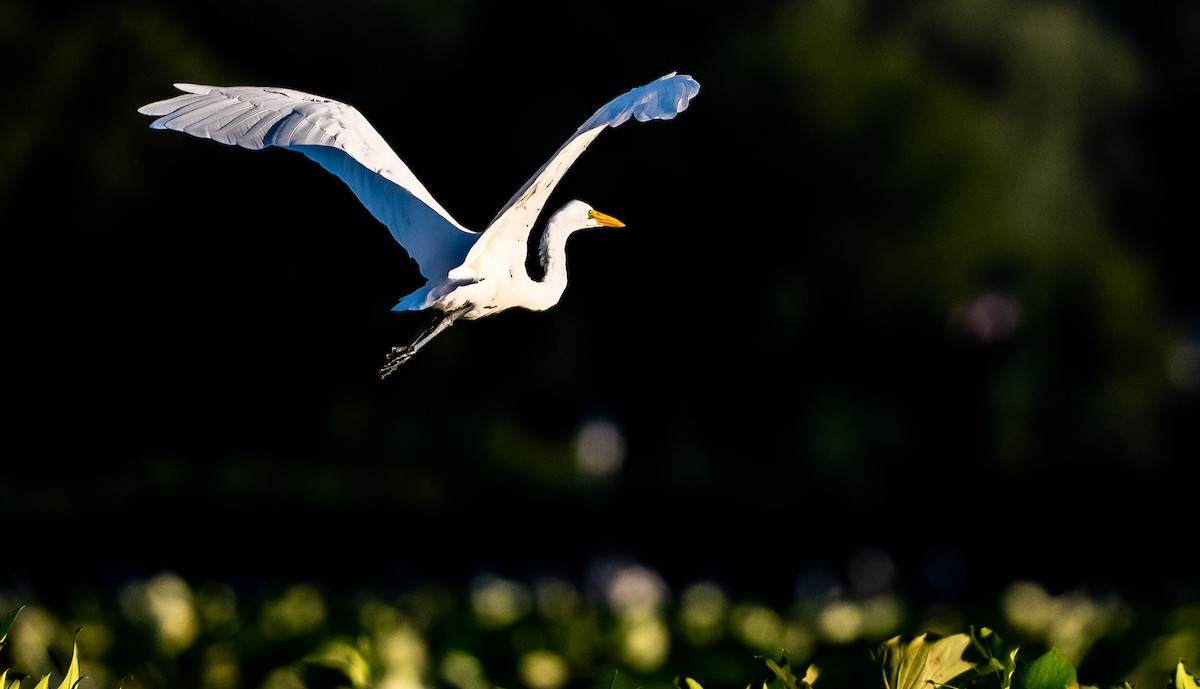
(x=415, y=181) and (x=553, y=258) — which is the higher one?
(x=415, y=181)

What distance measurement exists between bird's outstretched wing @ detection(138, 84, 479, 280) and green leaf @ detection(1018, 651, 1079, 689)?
2.44 metres

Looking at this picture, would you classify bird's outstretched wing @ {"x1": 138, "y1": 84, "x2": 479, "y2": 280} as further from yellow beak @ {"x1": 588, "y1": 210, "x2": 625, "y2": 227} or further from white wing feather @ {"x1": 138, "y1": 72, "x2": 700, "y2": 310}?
yellow beak @ {"x1": 588, "y1": 210, "x2": 625, "y2": 227}

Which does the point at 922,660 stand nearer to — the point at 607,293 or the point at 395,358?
the point at 395,358

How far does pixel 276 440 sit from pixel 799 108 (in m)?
9.14

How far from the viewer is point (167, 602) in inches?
223

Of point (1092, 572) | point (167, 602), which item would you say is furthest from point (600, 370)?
point (167, 602)

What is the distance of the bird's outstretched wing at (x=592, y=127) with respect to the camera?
195 inches

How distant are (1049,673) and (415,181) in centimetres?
274

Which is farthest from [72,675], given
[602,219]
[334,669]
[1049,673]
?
[602,219]

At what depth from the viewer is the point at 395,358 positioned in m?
5.68

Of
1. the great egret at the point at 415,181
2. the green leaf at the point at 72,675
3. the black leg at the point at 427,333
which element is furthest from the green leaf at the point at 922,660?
the black leg at the point at 427,333

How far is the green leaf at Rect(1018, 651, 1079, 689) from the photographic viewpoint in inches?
149

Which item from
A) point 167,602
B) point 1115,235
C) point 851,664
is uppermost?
point 851,664

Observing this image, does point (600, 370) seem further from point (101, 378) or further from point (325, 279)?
point (101, 378)
